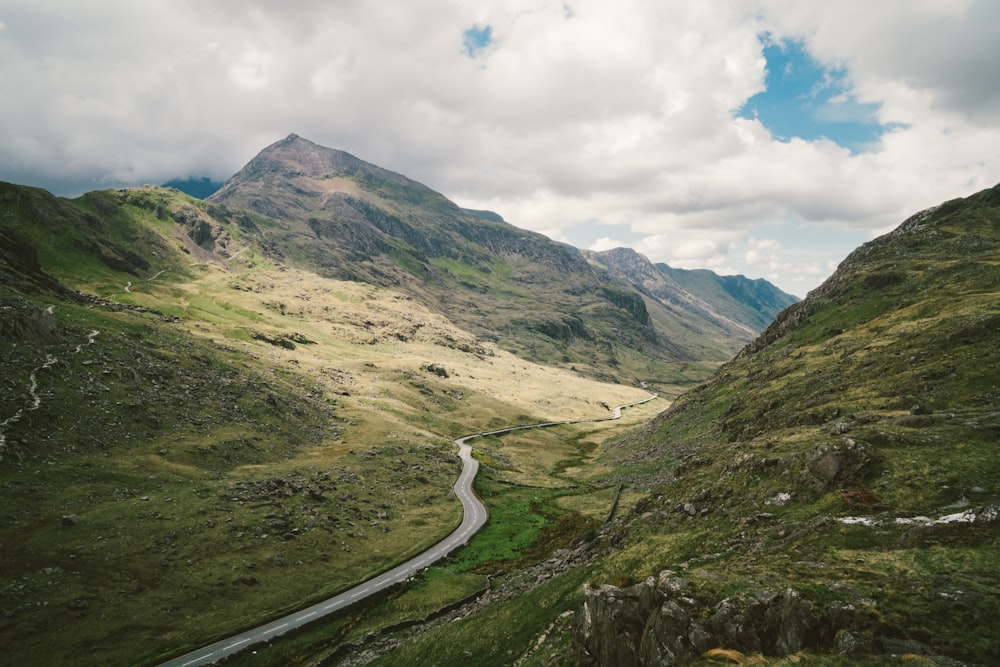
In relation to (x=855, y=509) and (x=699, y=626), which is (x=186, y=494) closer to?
(x=699, y=626)

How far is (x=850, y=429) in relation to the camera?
44.2 meters

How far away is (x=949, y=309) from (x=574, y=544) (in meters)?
77.0

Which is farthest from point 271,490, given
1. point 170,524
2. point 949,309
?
point 949,309

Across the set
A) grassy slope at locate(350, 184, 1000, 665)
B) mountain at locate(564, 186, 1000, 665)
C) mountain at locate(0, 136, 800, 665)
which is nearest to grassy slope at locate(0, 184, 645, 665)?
mountain at locate(0, 136, 800, 665)

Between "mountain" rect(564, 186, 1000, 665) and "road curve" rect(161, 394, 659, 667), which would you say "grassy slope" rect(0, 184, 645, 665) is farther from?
"mountain" rect(564, 186, 1000, 665)

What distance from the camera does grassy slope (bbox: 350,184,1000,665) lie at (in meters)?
21.3

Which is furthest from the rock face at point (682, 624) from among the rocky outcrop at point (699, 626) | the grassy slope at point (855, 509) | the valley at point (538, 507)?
the grassy slope at point (855, 509)

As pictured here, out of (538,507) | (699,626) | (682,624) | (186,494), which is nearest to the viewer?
(699,626)

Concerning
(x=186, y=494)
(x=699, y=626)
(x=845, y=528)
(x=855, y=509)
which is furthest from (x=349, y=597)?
(x=855, y=509)

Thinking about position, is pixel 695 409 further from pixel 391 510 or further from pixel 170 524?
pixel 170 524

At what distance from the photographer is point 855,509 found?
31.8 meters

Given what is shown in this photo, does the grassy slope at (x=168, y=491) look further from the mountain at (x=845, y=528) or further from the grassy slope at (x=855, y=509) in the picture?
the mountain at (x=845, y=528)

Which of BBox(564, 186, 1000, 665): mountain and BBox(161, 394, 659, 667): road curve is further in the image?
BBox(161, 394, 659, 667): road curve

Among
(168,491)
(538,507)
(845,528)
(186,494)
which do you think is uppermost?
(845,528)
